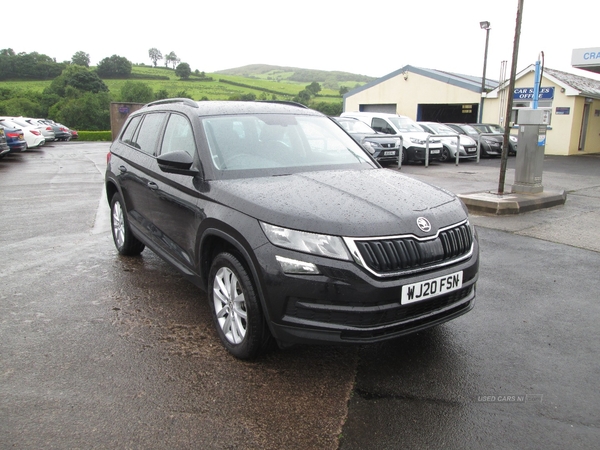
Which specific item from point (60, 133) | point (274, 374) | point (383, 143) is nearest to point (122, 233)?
point (274, 374)

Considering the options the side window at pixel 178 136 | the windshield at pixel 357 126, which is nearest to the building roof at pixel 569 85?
the windshield at pixel 357 126

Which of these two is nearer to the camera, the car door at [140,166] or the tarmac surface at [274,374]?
the tarmac surface at [274,374]

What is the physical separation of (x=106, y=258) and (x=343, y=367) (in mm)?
3650

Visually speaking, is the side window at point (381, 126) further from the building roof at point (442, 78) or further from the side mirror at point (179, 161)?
the side mirror at point (179, 161)

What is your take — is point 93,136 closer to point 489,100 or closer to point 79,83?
point 489,100

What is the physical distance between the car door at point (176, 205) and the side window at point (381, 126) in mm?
15356

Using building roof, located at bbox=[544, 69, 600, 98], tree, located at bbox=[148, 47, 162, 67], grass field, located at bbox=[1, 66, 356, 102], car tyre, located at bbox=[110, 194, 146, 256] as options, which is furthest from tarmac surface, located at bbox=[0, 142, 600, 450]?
tree, located at bbox=[148, 47, 162, 67]

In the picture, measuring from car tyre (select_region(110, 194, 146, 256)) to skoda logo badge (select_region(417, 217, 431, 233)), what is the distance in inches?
143

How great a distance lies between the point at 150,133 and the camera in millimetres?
5262

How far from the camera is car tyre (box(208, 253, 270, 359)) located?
3.36 metres

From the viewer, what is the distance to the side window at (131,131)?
18.9 ft

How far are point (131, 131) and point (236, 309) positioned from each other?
10.6ft

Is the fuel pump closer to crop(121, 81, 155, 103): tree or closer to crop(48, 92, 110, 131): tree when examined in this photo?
crop(48, 92, 110, 131): tree

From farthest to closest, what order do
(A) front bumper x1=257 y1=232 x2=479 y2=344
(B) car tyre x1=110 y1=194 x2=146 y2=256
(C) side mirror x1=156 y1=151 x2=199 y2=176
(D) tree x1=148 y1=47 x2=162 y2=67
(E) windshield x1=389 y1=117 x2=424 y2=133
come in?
(D) tree x1=148 y1=47 x2=162 y2=67 → (E) windshield x1=389 y1=117 x2=424 y2=133 → (B) car tyre x1=110 y1=194 x2=146 y2=256 → (C) side mirror x1=156 y1=151 x2=199 y2=176 → (A) front bumper x1=257 y1=232 x2=479 y2=344
